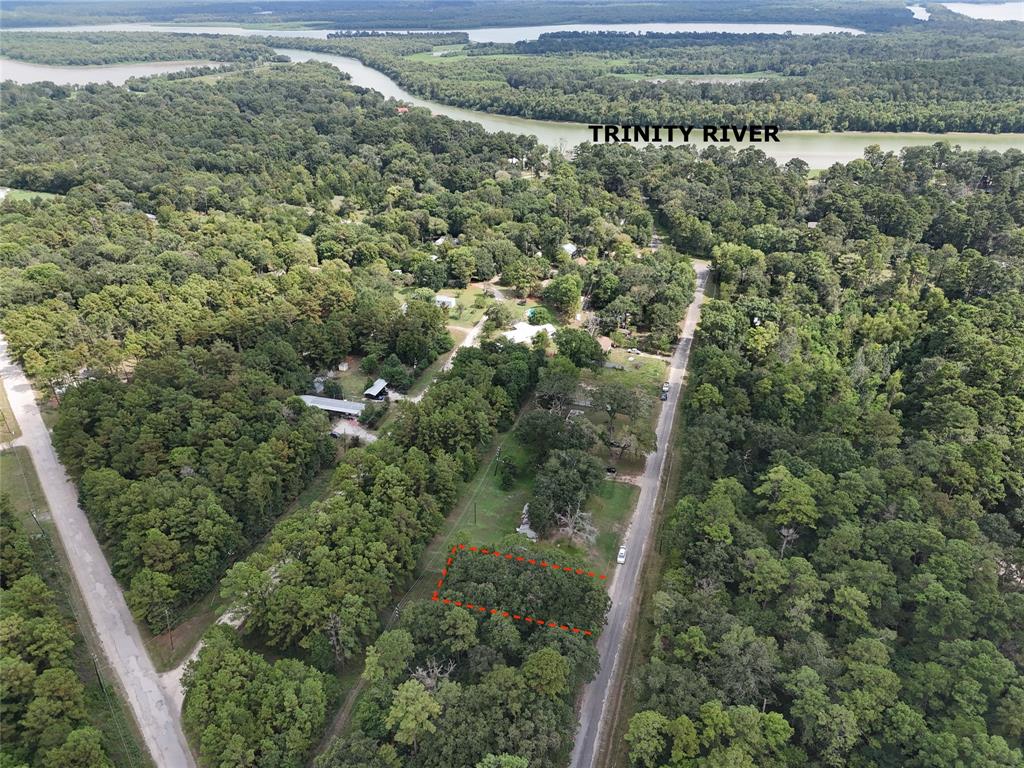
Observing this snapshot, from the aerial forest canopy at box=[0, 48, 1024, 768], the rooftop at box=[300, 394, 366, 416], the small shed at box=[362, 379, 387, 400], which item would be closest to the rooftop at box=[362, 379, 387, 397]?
the small shed at box=[362, 379, 387, 400]

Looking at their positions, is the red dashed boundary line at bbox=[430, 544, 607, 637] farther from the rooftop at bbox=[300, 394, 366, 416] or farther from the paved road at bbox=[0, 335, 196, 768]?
the rooftop at bbox=[300, 394, 366, 416]

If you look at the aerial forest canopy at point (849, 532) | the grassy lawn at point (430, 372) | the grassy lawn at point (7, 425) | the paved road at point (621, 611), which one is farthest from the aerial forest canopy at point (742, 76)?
the grassy lawn at point (7, 425)

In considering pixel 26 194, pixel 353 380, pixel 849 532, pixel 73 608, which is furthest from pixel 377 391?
pixel 26 194

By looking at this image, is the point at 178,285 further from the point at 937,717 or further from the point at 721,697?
the point at 937,717

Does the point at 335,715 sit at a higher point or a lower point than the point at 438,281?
lower

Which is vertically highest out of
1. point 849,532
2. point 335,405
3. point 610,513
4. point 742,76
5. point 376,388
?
point 742,76

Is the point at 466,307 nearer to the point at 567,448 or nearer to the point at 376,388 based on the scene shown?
the point at 376,388

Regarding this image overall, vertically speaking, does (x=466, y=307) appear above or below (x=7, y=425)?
above

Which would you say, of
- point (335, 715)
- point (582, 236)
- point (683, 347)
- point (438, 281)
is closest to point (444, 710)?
point (335, 715)
